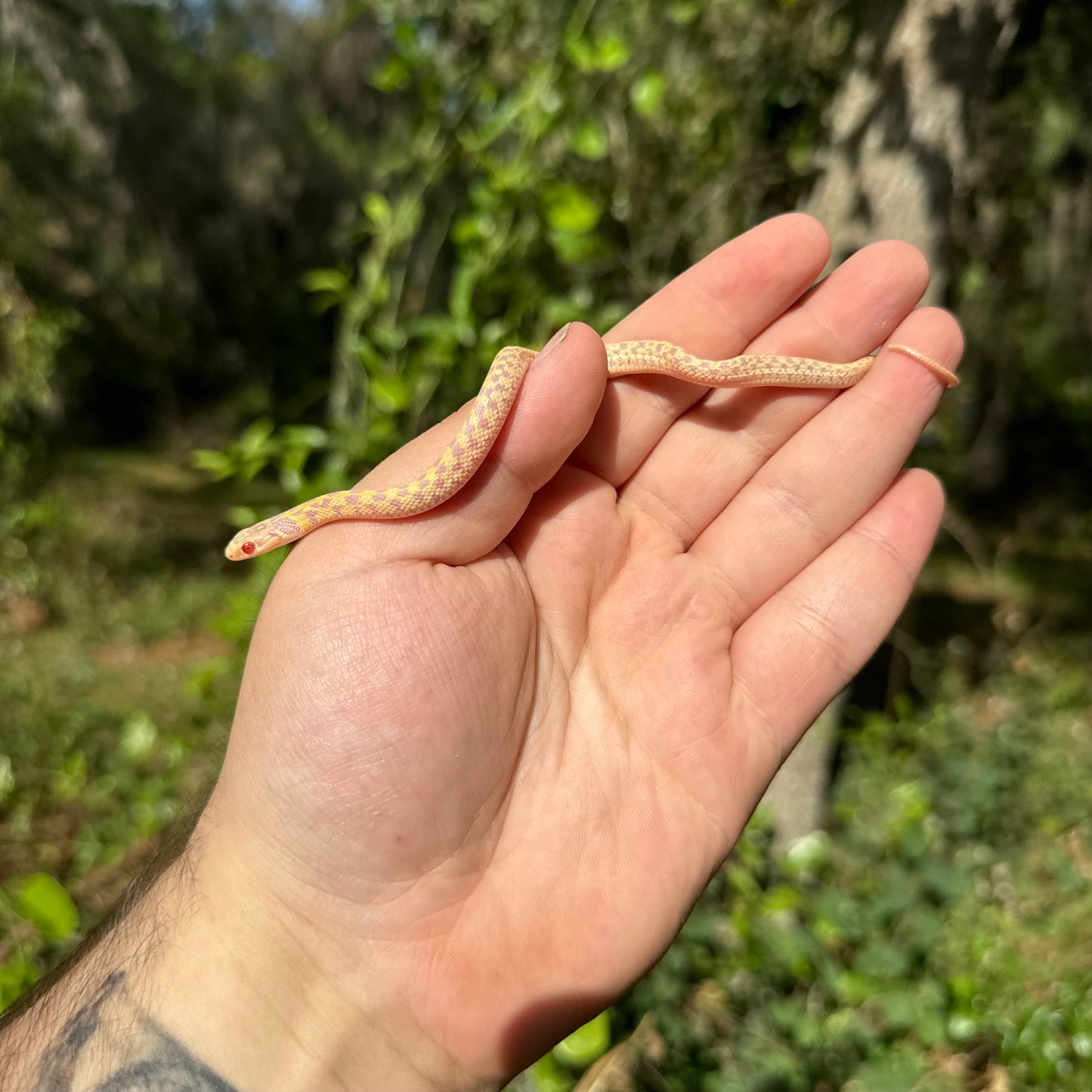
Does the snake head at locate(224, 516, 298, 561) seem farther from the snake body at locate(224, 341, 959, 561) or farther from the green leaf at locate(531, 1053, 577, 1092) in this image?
the green leaf at locate(531, 1053, 577, 1092)

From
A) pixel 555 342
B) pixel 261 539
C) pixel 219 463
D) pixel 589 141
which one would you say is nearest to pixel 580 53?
pixel 589 141

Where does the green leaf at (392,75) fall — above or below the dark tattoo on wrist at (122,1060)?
above

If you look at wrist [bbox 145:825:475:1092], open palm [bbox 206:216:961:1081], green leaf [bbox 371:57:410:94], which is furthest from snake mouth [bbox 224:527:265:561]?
green leaf [bbox 371:57:410:94]

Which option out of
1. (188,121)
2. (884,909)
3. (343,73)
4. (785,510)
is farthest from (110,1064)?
(343,73)

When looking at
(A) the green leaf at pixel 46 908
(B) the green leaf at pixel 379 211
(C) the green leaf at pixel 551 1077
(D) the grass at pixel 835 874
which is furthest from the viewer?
(B) the green leaf at pixel 379 211

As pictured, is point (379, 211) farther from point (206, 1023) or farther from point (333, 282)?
point (206, 1023)

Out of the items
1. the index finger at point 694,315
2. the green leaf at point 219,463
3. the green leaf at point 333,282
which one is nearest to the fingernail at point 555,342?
the index finger at point 694,315

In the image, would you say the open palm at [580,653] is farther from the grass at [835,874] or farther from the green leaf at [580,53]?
the green leaf at [580,53]

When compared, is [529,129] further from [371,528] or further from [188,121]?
[188,121]
